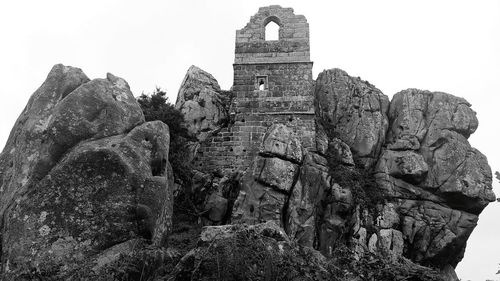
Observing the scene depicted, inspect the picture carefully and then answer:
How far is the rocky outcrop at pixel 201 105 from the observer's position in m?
22.6

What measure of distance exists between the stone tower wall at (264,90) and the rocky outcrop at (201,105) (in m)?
0.70

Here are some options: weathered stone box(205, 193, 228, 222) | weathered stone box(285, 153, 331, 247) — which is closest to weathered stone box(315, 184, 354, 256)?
weathered stone box(285, 153, 331, 247)

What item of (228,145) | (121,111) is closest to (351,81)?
(228,145)

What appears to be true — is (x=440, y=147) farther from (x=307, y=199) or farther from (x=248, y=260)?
(x=248, y=260)

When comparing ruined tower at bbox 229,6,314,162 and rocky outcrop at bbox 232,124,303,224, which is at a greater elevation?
ruined tower at bbox 229,6,314,162

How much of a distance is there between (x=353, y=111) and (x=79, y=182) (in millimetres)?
15432

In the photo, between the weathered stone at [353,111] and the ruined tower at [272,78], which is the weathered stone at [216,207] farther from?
the weathered stone at [353,111]

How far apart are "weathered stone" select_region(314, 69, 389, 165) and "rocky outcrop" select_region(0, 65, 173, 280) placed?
11.5m

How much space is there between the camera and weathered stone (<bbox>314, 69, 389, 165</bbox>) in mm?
23156

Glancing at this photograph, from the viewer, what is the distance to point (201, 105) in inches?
903

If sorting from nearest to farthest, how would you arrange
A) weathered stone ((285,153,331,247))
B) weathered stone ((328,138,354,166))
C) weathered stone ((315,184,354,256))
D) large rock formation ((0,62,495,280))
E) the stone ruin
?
large rock formation ((0,62,495,280)), the stone ruin, weathered stone ((285,153,331,247)), weathered stone ((315,184,354,256)), weathered stone ((328,138,354,166))

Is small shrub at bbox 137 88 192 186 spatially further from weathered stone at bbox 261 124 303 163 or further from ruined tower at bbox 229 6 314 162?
weathered stone at bbox 261 124 303 163

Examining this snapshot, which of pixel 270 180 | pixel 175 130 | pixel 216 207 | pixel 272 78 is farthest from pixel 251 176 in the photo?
pixel 272 78

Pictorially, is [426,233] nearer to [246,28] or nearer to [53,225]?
[246,28]
